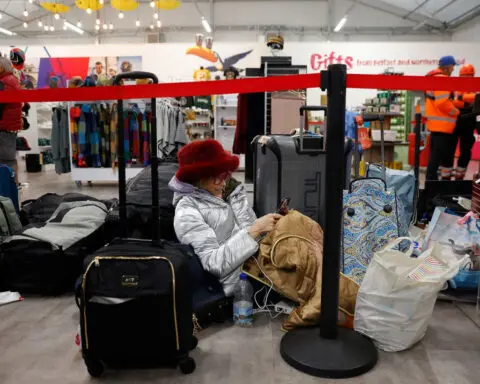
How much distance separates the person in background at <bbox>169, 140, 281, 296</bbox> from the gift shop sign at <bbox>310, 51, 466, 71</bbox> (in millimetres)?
10711

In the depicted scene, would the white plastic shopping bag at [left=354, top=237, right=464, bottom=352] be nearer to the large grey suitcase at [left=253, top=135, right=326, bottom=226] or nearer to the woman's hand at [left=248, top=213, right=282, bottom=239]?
the woman's hand at [left=248, top=213, right=282, bottom=239]

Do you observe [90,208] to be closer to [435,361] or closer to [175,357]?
[175,357]

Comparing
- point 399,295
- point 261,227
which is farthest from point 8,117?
point 399,295

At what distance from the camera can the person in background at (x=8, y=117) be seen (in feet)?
13.5

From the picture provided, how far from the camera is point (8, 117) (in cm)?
418

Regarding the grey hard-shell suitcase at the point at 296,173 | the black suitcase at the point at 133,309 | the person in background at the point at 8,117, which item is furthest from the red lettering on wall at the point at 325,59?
the black suitcase at the point at 133,309

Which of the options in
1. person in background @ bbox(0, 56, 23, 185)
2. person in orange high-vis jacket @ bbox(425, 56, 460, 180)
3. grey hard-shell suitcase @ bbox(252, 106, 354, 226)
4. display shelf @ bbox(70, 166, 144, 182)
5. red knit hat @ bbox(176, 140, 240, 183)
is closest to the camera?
red knit hat @ bbox(176, 140, 240, 183)

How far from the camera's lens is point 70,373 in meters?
Answer: 1.77

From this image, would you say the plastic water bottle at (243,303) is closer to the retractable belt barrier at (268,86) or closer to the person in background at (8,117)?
the retractable belt barrier at (268,86)

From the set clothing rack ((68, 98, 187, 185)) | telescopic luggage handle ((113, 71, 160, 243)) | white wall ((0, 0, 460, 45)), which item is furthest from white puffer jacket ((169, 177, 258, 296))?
white wall ((0, 0, 460, 45))

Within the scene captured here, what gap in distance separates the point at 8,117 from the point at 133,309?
10.7 ft

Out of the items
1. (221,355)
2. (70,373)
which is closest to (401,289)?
(221,355)

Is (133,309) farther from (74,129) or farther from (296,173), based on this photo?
(74,129)

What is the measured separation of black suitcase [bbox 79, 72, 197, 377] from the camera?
1.62 metres
